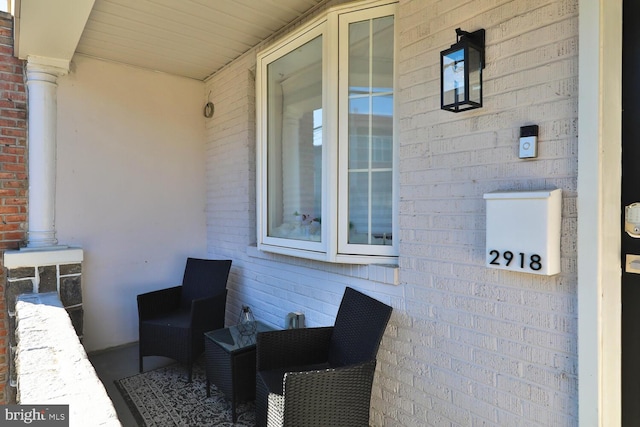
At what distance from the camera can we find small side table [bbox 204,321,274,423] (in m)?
2.45

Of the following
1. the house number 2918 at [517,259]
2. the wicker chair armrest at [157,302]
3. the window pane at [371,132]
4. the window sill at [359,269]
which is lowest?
the wicker chair armrest at [157,302]

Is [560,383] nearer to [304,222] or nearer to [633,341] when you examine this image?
[633,341]

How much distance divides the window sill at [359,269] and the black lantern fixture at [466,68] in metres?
0.96

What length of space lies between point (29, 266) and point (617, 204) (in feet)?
12.4

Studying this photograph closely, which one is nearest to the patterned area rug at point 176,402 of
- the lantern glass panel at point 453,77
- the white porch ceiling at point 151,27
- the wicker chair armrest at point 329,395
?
the wicker chair armrest at point 329,395

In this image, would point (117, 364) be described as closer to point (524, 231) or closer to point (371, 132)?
point (371, 132)

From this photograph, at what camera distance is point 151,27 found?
3.00 metres

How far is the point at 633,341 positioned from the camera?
1428 millimetres

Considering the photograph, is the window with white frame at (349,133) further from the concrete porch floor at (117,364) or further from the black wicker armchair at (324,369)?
the concrete porch floor at (117,364)

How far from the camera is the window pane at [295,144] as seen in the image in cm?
275

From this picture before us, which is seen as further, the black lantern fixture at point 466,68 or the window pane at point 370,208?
the window pane at point 370,208

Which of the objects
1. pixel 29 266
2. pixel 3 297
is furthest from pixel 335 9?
pixel 3 297

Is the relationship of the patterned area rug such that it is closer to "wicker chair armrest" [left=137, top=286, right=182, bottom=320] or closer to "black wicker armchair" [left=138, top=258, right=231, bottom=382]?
"black wicker armchair" [left=138, top=258, right=231, bottom=382]

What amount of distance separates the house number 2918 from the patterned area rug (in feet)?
6.22
